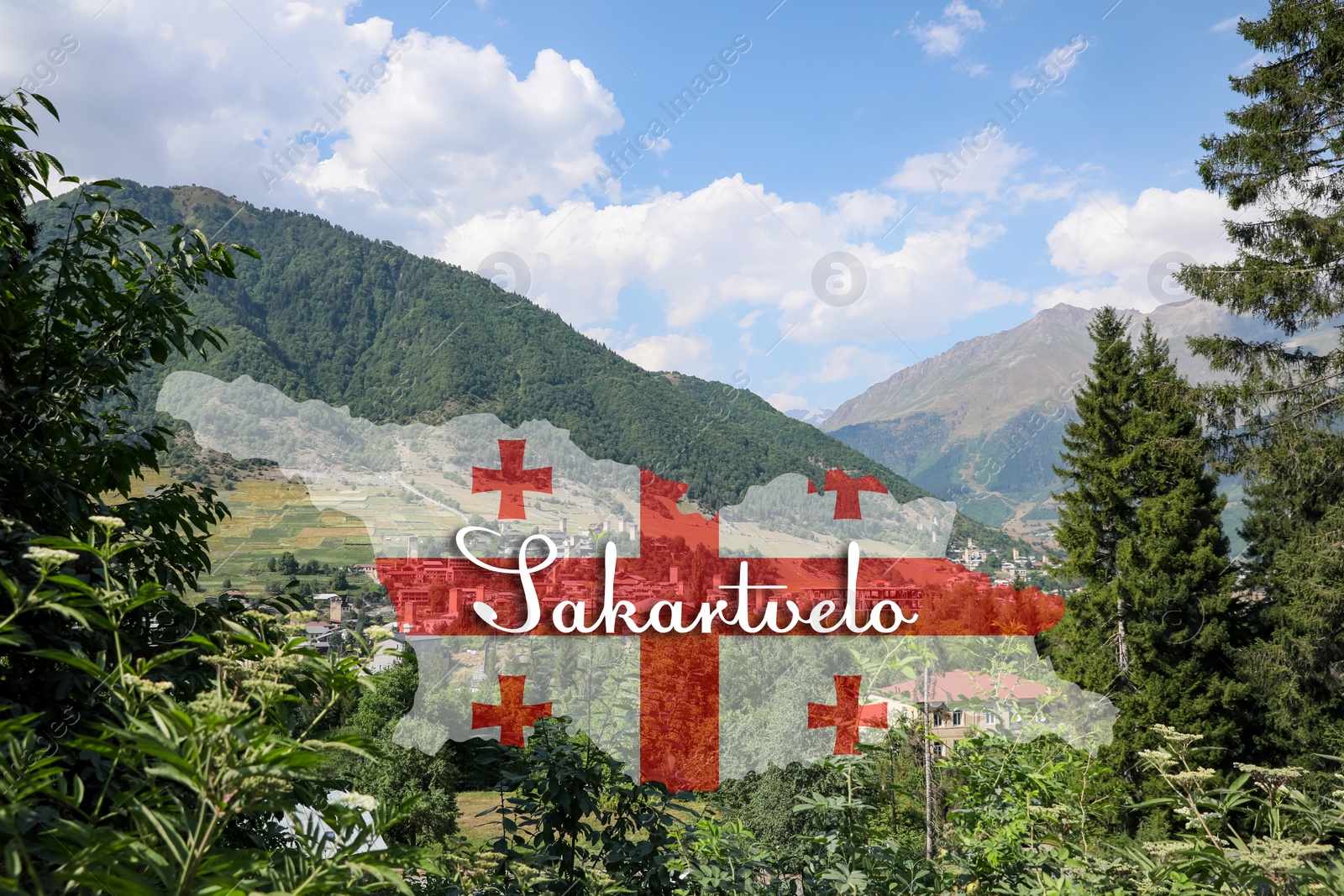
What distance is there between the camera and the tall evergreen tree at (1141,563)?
40.9ft

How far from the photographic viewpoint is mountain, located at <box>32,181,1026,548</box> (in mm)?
26703

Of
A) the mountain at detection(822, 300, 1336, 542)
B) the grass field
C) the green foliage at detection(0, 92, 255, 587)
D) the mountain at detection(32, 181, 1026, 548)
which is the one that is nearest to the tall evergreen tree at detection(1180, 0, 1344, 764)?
the green foliage at detection(0, 92, 255, 587)

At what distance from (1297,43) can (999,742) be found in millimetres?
9248

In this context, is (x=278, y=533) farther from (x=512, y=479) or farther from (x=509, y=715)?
(x=509, y=715)

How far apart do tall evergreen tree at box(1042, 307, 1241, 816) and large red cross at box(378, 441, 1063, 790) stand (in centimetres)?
1003

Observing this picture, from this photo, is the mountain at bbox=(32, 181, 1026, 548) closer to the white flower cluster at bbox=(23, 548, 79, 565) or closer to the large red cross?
the large red cross

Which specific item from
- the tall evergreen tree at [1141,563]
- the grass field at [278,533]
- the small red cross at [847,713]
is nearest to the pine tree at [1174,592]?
the tall evergreen tree at [1141,563]

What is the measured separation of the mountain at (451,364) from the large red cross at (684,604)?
1655 centimetres

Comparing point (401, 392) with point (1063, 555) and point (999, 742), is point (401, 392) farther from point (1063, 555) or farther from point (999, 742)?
point (999, 742)

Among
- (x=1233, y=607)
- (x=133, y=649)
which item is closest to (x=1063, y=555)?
(x=1233, y=607)

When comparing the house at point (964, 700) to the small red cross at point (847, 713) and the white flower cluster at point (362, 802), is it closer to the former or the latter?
the small red cross at point (847, 713)
